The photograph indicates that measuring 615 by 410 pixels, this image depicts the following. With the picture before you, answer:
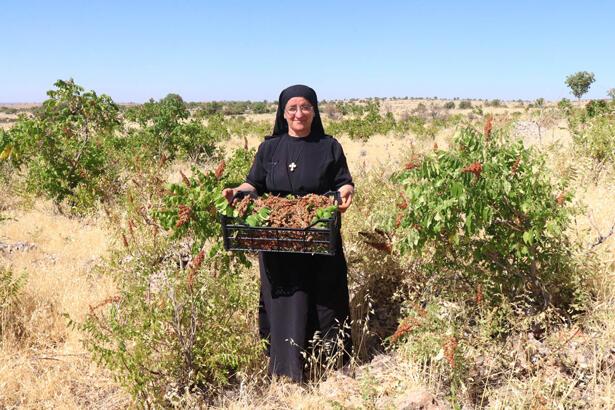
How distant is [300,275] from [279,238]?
0.54 metres

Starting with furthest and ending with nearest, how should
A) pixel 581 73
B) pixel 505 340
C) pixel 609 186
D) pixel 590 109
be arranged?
pixel 581 73, pixel 590 109, pixel 609 186, pixel 505 340

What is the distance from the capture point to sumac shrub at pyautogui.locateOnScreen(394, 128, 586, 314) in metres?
2.51

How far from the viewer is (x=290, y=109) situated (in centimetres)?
293

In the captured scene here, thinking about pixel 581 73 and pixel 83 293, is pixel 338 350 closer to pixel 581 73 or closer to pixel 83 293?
pixel 83 293

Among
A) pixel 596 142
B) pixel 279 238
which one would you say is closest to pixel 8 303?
pixel 279 238

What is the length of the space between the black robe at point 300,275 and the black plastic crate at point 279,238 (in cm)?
42

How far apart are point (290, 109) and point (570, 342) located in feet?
6.88

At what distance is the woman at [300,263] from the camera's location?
293 cm

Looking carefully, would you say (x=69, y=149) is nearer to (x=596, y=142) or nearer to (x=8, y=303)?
(x=8, y=303)

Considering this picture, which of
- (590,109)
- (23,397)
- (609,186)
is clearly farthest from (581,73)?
(23,397)

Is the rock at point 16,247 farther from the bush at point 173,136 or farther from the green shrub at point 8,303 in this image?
the bush at point 173,136

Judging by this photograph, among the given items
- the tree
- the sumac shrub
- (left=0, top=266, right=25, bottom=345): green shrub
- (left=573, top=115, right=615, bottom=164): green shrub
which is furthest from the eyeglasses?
the tree

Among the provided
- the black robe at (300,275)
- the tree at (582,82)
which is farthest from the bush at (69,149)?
the tree at (582,82)

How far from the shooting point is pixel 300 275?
9.70 ft
